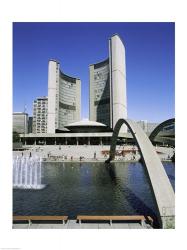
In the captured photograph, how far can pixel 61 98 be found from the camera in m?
127

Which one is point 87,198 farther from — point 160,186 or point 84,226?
point 160,186

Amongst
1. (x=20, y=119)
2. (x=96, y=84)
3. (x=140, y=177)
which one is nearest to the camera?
(x=140, y=177)

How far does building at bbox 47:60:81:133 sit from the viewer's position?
115m

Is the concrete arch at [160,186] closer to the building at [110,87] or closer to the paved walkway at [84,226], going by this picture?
the paved walkway at [84,226]

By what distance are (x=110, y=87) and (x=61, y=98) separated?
2492 centimetres

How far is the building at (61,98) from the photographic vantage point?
115 meters

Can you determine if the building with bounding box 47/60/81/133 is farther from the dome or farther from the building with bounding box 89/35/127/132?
the building with bounding box 89/35/127/132

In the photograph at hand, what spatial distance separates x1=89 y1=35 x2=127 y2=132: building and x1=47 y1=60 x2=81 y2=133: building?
1026 cm

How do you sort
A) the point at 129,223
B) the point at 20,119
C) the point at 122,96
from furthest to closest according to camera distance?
1. the point at 20,119
2. the point at 122,96
3. the point at 129,223
